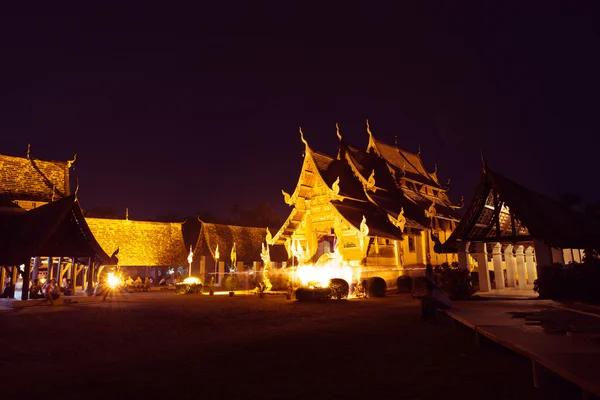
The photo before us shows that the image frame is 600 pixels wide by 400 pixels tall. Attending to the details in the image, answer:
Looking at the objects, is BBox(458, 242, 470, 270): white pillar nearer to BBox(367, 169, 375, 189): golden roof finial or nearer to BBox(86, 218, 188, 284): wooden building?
BBox(367, 169, 375, 189): golden roof finial

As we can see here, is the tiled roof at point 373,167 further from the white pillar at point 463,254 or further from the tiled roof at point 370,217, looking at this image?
the white pillar at point 463,254

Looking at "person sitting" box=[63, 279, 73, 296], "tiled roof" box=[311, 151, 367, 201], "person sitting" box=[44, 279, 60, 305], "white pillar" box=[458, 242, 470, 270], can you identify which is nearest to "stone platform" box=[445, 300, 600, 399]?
"white pillar" box=[458, 242, 470, 270]

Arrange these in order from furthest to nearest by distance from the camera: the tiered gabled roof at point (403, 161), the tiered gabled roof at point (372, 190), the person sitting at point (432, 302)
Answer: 1. the tiered gabled roof at point (403, 161)
2. the tiered gabled roof at point (372, 190)
3. the person sitting at point (432, 302)

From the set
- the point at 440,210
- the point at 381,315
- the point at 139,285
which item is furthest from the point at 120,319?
the point at 440,210

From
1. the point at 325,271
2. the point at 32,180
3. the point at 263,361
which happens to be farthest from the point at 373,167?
the point at 32,180

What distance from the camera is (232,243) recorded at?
3878 centimetres

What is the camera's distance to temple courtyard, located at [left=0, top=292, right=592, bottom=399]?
187 inches

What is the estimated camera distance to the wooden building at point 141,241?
34.1m

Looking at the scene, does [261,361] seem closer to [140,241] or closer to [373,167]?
[373,167]

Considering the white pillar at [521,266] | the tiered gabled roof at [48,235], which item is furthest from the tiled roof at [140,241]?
the white pillar at [521,266]

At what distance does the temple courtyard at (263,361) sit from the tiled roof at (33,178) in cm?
1974

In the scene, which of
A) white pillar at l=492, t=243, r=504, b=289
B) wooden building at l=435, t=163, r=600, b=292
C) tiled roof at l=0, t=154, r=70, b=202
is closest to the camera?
wooden building at l=435, t=163, r=600, b=292

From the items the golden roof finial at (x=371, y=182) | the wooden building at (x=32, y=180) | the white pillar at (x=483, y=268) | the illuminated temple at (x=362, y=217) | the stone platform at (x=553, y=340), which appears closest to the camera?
the stone platform at (x=553, y=340)

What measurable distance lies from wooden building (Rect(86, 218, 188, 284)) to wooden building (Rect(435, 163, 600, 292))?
90.1 ft
